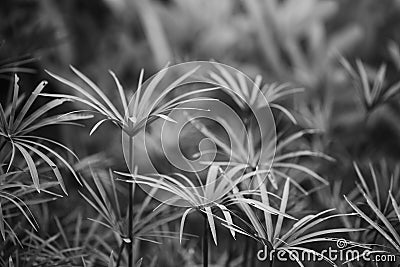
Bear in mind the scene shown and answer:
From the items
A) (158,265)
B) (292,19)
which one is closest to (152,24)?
(292,19)

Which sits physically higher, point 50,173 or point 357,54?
point 357,54

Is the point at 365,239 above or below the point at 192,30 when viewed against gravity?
below

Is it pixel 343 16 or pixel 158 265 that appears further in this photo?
pixel 343 16

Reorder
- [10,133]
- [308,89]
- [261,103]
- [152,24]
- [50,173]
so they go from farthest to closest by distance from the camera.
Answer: [152,24] < [308,89] < [50,173] < [261,103] < [10,133]

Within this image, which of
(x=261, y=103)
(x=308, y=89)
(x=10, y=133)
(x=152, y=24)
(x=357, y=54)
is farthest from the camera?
(x=357, y=54)

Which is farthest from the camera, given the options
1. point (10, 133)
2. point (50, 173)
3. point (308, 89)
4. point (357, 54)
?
point (357, 54)

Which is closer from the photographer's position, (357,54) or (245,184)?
(245,184)

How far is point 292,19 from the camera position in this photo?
1202 millimetres

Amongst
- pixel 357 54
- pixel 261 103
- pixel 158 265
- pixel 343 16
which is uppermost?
pixel 343 16

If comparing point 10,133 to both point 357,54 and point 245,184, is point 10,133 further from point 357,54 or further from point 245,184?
point 357,54

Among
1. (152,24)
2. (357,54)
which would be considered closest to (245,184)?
(152,24)

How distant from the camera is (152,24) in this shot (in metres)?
1.16

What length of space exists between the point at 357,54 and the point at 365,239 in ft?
2.88

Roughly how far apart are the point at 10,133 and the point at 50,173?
0.81 feet
